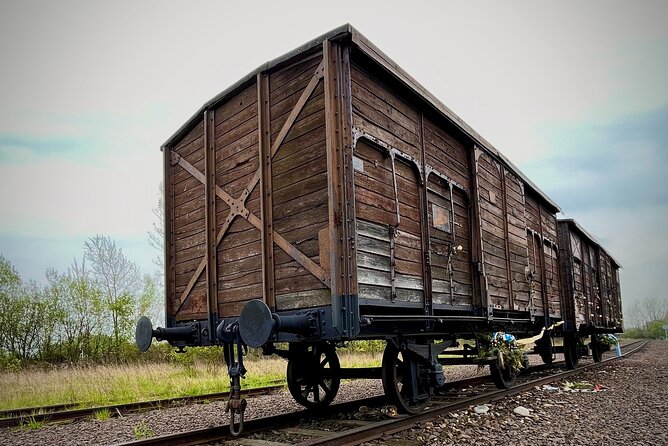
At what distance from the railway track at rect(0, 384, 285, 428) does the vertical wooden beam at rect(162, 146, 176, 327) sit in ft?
5.00

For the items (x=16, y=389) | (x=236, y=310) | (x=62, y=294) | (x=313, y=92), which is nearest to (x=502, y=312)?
(x=236, y=310)

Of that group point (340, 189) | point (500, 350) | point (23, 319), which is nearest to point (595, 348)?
point (500, 350)

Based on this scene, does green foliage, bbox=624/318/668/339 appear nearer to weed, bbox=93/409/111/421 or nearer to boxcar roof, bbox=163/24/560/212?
boxcar roof, bbox=163/24/560/212

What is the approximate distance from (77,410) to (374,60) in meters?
6.11

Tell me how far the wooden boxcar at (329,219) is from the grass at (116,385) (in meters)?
2.89

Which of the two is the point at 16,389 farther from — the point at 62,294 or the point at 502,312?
the point at 502,312

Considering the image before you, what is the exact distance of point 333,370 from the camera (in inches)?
286

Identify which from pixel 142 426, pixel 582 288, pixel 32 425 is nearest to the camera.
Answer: pixel 142 426

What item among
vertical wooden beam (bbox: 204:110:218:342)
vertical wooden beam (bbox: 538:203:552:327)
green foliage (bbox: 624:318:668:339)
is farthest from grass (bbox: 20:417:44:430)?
green foliage (bbox: 624:318:668:339)

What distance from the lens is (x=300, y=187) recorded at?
5.68 metres

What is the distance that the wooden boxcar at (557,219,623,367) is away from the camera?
13.7 m

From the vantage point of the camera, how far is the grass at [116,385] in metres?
9.38

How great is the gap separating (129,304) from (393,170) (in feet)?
46.1

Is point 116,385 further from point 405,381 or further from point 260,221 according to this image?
point 405,381
